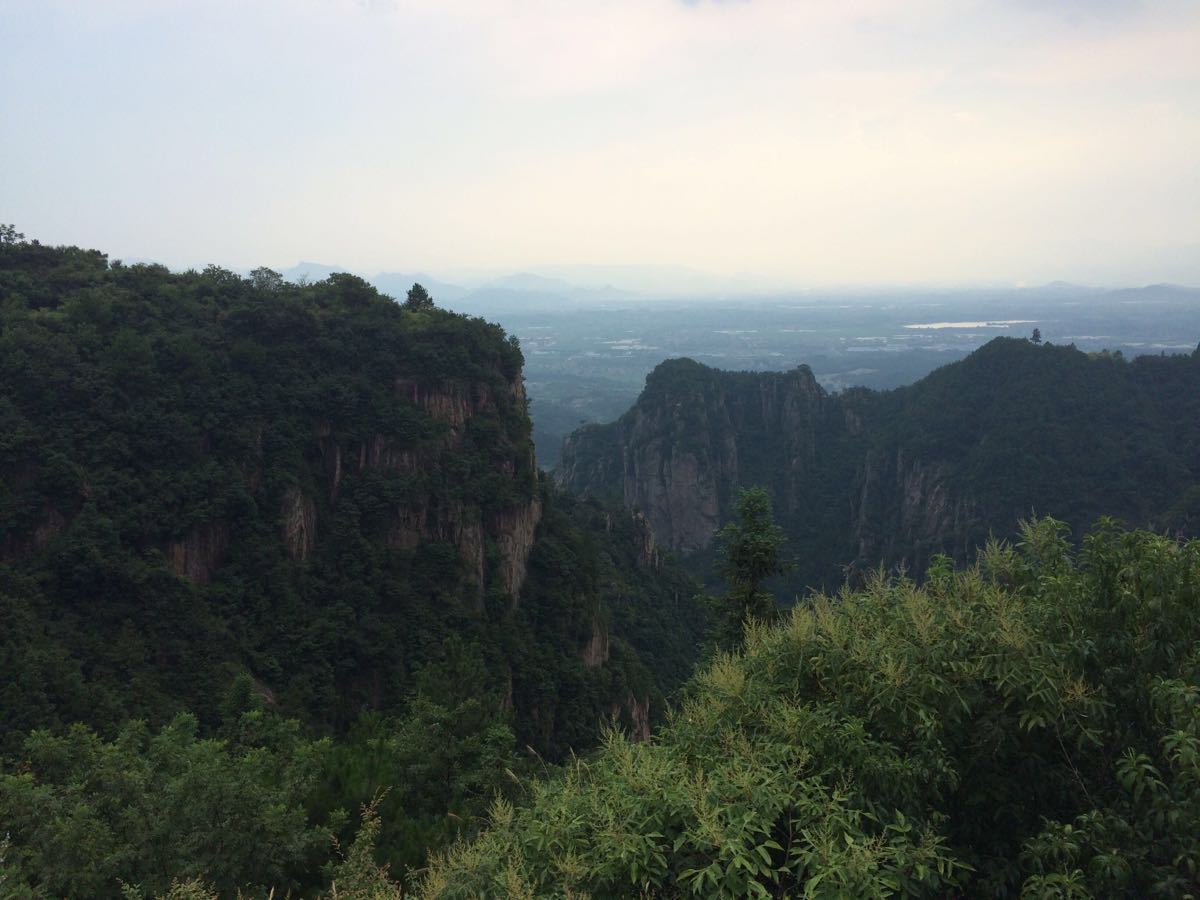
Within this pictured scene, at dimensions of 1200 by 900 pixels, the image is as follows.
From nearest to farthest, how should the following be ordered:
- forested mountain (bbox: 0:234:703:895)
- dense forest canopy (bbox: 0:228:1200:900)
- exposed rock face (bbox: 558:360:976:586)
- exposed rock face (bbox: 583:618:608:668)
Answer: dense forest canopy (bbox: 0:228:1200:900), forested mountain (bbox: 0:234:703:895), exposed rock face (bbox: 583:618:608:668), exposed rock face (bbox: 558:360:976:586)

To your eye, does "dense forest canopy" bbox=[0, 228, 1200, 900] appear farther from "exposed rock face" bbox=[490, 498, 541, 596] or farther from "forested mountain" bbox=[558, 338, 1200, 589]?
"forested mountain" bbox=[558, 338, 1200, 589]

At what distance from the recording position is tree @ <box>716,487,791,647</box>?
1928cm

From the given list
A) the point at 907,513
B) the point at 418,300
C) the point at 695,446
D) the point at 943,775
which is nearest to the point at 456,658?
the point at 943,775

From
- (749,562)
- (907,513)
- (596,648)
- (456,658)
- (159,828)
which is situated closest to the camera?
(159,828)

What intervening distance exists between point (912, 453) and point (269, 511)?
68.8 m

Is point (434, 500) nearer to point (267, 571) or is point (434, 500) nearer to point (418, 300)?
point (267, 571)

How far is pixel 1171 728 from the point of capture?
604cm

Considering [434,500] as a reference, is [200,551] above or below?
below

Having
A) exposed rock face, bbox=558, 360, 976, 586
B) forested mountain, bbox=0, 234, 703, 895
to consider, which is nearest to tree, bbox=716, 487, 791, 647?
forested mountain, bbox=0, 234, 703, 895

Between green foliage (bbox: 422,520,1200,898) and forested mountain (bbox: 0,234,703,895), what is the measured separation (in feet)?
21.9

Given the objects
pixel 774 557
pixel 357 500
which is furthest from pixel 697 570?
pixel 774 557

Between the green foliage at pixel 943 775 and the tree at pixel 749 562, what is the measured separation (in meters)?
11.2

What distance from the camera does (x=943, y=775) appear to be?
651cm

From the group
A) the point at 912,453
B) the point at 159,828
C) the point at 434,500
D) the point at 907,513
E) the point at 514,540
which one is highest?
the point at 434,500
